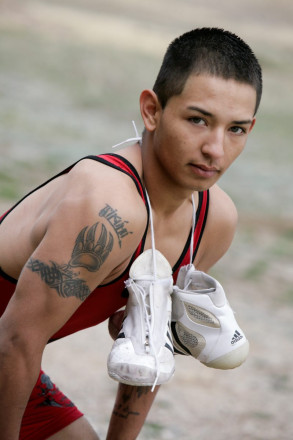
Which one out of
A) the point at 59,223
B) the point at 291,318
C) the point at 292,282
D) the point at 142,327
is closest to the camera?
the point at 59,223

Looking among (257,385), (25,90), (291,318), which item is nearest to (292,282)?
(291,318)

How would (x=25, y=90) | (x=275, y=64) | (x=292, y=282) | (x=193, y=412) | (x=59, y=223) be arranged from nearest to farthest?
(x=59, y=223) → (x=193, y=412) → (x=292, y=282) → (x=25, y=90) → (x=275, y=64)

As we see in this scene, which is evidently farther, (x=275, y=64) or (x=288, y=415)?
(x=275, y=64)

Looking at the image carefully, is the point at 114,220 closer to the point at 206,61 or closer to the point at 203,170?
the point at 203,170

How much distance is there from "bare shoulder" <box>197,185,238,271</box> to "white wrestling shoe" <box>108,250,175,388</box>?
1.06ft

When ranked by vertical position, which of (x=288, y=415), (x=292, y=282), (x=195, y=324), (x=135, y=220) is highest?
(x=135, y=220)

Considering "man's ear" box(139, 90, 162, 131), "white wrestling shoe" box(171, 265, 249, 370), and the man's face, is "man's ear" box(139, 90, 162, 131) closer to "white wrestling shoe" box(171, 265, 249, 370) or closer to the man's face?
the man's face

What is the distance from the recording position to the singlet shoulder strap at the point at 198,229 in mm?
2682

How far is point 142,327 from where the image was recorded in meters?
2.38

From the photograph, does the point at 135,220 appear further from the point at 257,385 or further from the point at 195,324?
the point at 257,385

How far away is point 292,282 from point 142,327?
14.1ft

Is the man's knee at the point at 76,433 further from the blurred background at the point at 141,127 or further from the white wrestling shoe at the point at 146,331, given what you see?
the blurred background at the point at 141,127

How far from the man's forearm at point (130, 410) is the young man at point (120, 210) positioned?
0.28 metres

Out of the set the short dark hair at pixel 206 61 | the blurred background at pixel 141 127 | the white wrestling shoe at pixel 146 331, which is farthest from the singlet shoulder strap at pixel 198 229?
the blurred background at pixel 141 127
